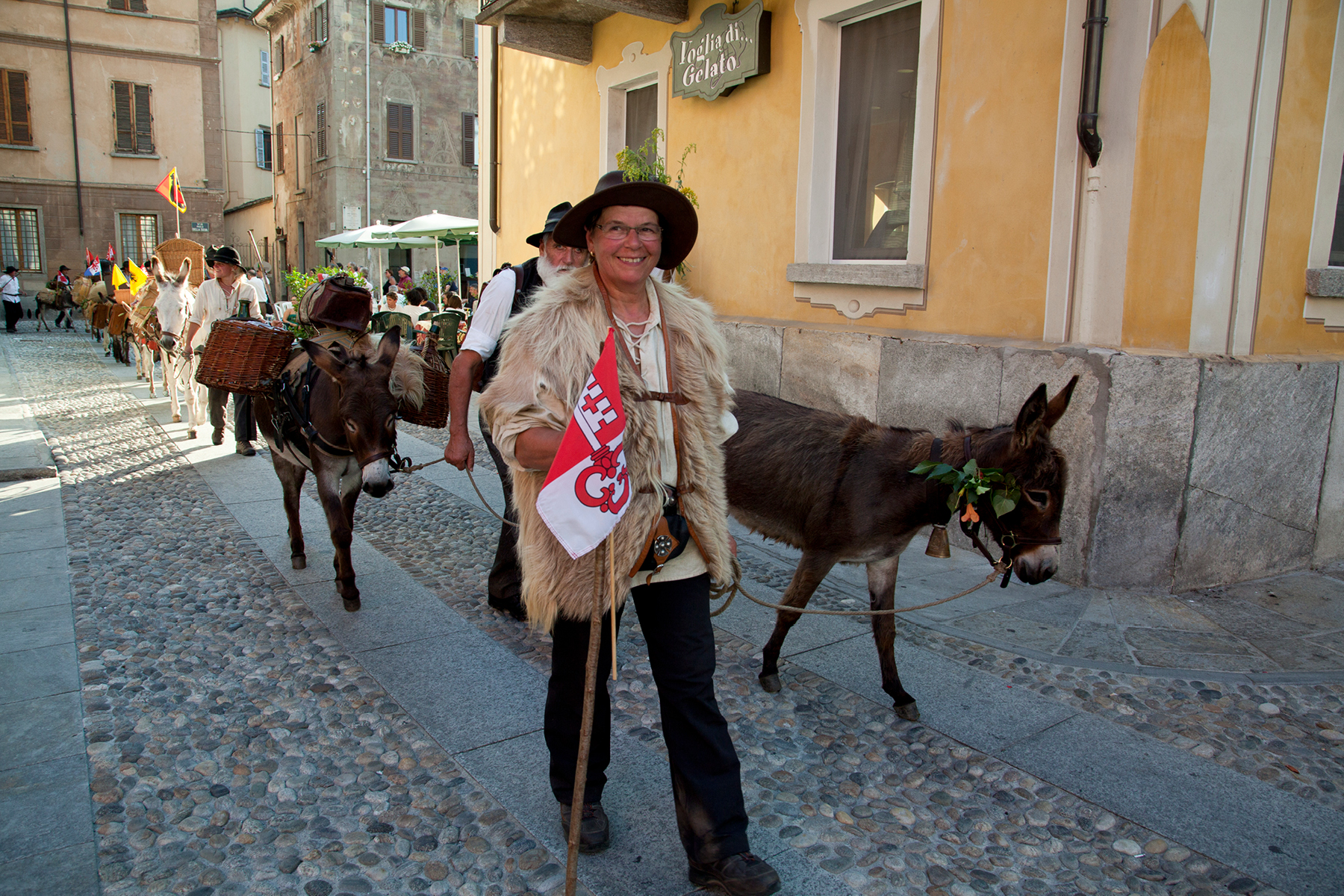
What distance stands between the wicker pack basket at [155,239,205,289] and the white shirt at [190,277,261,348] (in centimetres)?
536

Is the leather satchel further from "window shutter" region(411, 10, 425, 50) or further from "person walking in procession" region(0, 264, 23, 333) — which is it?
"window shutter" region(411, 10, 425, 50)

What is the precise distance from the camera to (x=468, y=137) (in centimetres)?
3453

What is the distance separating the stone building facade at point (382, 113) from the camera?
3259 cm

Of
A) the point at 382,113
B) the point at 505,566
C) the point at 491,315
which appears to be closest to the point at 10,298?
the point at 382,113

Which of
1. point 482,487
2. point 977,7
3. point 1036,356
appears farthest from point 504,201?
point 1036,356

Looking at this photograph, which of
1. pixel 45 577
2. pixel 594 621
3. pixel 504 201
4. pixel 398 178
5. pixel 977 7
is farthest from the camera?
pixel 398 178

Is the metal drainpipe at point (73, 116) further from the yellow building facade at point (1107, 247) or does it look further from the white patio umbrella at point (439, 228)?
the yellow building facade at point (1107, 247)

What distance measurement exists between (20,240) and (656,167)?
3275cm

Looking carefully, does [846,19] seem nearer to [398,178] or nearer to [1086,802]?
[1086,802]

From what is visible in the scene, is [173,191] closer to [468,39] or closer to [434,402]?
[468,39]

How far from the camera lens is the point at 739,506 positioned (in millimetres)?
4496

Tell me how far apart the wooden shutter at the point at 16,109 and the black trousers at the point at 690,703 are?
38.5 metres

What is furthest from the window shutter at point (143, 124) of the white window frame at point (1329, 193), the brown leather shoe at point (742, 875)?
the brown leather shoe at point (742, 875)

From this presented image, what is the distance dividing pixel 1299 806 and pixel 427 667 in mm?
3589
